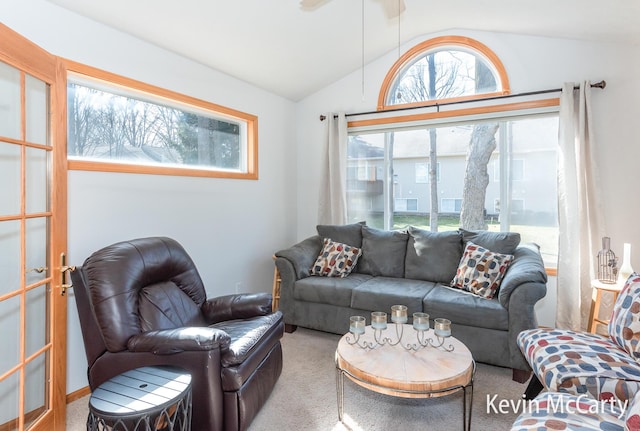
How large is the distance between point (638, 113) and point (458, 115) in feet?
4.74

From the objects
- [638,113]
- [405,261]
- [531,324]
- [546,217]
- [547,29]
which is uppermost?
[547,29]

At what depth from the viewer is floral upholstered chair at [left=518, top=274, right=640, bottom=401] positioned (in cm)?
156

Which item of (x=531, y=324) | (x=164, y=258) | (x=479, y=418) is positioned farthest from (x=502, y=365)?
(x=164, y=258)

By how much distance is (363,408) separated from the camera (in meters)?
2.14

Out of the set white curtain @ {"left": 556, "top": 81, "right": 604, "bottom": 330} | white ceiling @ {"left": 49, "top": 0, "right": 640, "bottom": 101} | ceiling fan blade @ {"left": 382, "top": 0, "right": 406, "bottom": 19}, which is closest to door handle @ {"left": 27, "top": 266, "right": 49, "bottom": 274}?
white ceiling @ {"left": 49, "top": 0, "right": 640, "bottom": 101}

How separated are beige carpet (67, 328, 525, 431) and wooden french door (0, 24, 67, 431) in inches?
17.8

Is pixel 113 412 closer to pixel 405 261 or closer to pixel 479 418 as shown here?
pixel 479 418

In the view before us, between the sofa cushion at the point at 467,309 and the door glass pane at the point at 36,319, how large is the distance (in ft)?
8.06

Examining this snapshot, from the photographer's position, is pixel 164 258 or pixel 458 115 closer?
pixel 164 258

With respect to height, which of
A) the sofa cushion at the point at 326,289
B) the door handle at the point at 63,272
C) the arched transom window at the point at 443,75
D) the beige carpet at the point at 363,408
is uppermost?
the arched transom window at the point at 443,75

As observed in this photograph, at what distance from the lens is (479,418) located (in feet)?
6.66

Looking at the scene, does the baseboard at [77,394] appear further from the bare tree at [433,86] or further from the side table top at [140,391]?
the bare tree at [433,86]

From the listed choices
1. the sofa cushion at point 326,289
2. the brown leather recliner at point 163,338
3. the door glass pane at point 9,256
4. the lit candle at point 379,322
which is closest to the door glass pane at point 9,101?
the door glass pane at point 9,256

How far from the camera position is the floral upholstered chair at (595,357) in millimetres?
1560
